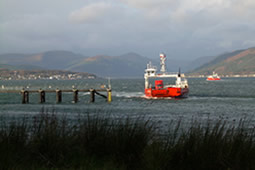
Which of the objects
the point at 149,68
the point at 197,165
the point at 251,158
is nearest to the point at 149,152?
the point at 197,165

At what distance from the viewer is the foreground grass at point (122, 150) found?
1084 centimetres

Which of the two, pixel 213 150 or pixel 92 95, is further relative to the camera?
pixel 92 95

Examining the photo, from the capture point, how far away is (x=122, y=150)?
11.8m

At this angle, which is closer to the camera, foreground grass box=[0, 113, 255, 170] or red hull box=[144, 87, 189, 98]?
foreground grass box=[0, 113, 255, 170]

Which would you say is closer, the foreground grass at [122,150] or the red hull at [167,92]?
the foreground grass at [122,150]

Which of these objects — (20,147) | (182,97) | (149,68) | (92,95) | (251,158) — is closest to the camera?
(251,158)

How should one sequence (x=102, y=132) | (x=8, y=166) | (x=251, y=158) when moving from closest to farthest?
(x=8, y=166) < (x=251, y=158) < (x=102, y=132)

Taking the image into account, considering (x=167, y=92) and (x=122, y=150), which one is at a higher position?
(x=167, y=92)

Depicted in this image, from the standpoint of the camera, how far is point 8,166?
33.5ft

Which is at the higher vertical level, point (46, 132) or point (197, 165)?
point (46, 132)

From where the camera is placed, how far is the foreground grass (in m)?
10.8

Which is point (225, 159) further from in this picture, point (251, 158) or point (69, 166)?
point (69, 166)

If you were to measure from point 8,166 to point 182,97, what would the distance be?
65.6m

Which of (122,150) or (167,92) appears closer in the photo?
(122,150)
